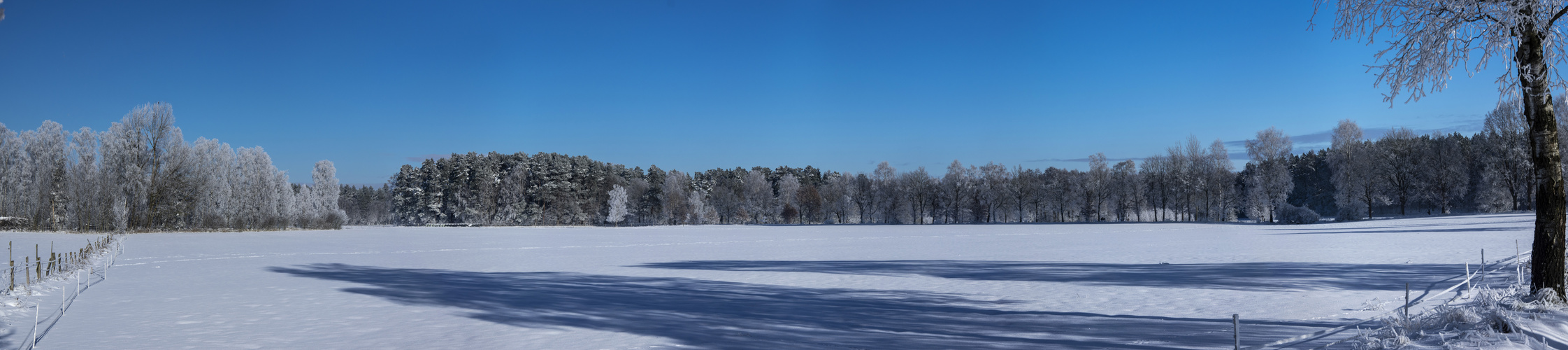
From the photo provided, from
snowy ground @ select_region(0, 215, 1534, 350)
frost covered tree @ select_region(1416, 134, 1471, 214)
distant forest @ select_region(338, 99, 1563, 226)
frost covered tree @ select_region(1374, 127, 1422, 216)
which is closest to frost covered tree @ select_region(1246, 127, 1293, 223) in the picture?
distant forest @ select_region(338, 99, 1563, 226)

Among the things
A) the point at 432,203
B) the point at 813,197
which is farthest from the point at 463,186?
the point at 813,197

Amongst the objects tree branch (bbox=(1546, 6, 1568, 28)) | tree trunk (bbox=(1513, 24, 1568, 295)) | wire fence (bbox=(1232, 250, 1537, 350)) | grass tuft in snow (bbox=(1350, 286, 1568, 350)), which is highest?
tree branch (bbox=(1546, 6, 1568, 28))

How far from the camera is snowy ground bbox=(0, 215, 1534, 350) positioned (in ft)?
25.9

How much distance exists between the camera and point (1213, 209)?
69000 millimetres

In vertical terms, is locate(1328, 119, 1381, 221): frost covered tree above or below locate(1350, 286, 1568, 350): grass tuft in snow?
above

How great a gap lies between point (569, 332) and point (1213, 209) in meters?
73.4

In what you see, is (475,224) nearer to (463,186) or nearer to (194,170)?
(463,186)

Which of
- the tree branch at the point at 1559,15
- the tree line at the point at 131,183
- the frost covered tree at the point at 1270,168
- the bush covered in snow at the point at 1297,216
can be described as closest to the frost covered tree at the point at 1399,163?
the frost covered tree at the point at 1270,168

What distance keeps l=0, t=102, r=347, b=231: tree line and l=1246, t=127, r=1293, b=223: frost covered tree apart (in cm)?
7507

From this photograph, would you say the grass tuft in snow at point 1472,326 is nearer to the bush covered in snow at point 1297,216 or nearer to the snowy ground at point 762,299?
the snowy ground at point 762,299

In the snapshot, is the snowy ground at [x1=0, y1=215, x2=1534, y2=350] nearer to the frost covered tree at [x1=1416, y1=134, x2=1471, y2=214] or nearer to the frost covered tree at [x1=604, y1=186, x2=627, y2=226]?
the frost covered tree at [x1=1416, y1=134, x2=1471, y2=214]

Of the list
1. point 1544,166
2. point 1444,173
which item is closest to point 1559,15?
point 1544,166

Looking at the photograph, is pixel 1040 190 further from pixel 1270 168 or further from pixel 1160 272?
pixel 1160 272

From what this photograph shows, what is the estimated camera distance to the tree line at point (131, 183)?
4578cm
